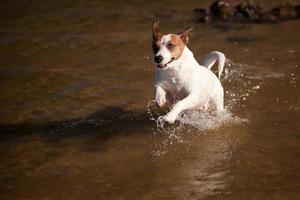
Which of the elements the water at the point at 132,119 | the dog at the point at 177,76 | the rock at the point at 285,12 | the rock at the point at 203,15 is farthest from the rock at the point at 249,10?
the dog at the point at 177,76

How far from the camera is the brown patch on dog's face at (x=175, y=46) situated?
249 inches

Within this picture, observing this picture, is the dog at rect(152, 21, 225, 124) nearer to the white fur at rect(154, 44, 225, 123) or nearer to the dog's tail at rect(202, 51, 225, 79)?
the white fur at rect(154, 44, 225, 123)

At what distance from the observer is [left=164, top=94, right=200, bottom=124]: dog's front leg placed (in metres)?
6.23

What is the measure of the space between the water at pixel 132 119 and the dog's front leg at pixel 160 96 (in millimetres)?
522

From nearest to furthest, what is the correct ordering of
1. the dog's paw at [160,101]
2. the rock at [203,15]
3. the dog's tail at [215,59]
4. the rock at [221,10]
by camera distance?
the dog's paw at [160,101] → the dog's tail at [215,59] → the rock at [203,15] → the rock at [221,10]

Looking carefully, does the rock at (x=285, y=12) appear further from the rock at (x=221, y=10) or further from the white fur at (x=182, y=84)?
the white fur at (x=182, y=84)

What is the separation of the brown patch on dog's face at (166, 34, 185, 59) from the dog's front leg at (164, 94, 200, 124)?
1.54 ft

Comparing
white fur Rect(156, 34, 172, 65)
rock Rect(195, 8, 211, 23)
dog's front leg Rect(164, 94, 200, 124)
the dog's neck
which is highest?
white fur Rect(156, 34, 172, 65)

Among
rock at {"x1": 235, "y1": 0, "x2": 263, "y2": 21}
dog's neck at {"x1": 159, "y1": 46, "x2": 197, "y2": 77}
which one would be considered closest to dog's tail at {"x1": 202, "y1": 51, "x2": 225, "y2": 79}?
dog's neck at {"x1": 159, "y1": 46, "x2": 197, "y2": 77}

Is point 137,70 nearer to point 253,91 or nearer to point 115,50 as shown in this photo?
point 115,50

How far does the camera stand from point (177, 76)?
6.49 meters

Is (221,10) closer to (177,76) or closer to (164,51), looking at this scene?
(177,76)

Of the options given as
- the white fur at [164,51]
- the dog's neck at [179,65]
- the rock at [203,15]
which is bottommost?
the rock at [203,15]

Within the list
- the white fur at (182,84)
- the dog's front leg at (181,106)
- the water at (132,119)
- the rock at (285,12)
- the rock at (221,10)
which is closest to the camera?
the water at (132,119)
